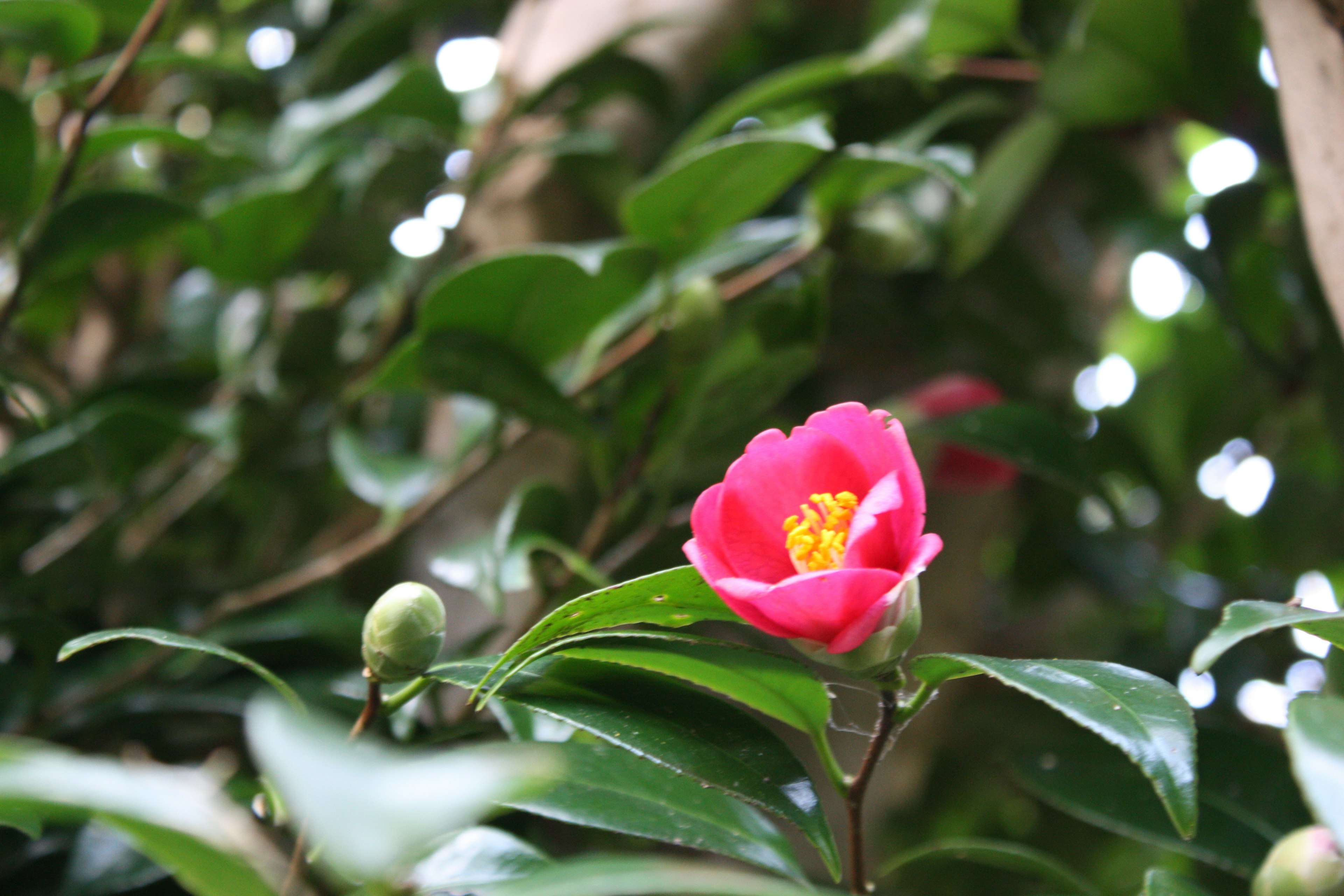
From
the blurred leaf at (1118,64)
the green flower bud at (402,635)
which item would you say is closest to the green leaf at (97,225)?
the green flower bud at (402,635)

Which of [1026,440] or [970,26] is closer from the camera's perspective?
[1026,440]

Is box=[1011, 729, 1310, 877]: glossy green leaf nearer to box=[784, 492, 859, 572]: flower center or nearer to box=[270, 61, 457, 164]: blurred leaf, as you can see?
box=[784, 492, 859, 572]: flower center

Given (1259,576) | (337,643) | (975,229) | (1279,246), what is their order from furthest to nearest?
(1259,576)
(1279,246)
(975,229)
(337,643)

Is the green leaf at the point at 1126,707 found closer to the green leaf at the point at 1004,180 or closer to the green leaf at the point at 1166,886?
the green leaf at the point at 1166,886

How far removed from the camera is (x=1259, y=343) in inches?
34.2

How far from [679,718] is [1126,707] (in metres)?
0.16

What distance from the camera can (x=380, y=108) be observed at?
0.79m

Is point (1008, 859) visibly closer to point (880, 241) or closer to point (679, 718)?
point (679, 718)

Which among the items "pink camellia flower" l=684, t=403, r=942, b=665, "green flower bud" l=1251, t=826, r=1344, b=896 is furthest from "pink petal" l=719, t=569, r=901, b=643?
"green flower bud" l=1251, t=826, r=1344, b=896

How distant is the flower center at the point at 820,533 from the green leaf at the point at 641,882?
0.20 m

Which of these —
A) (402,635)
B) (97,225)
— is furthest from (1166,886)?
(97,225)

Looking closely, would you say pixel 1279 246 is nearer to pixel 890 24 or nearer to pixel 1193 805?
pixel 890 24

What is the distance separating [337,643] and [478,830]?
12.5 inches

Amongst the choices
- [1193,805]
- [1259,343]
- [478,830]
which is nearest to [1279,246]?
[1259,343]
